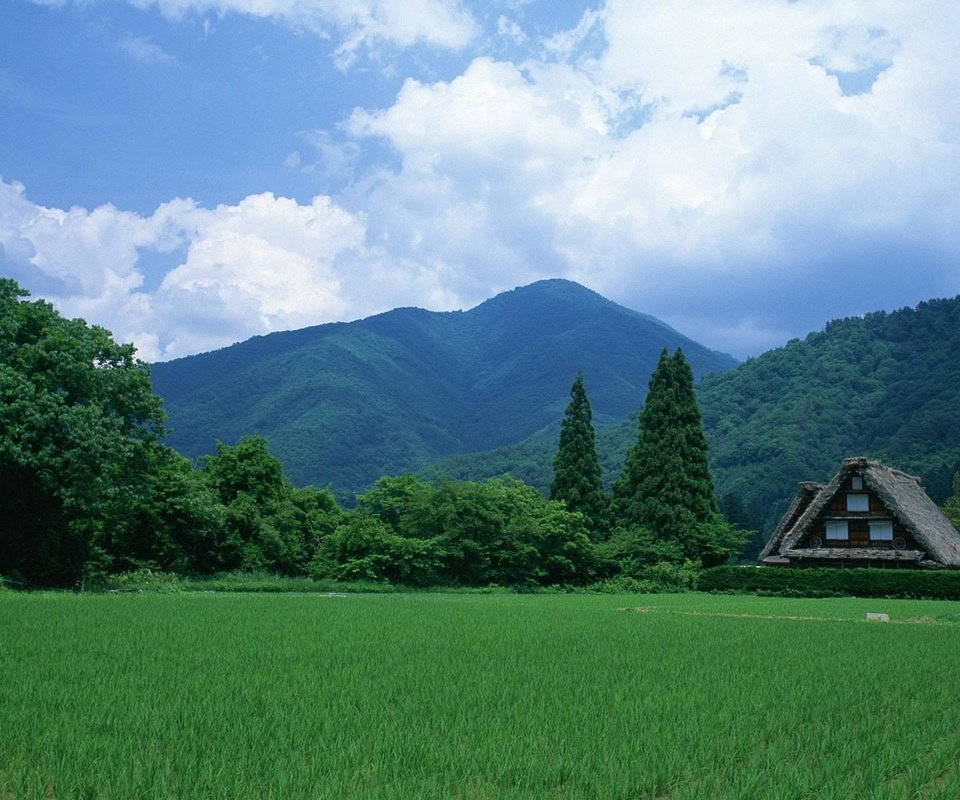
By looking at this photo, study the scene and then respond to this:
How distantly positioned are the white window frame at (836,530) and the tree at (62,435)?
27720 millimetres

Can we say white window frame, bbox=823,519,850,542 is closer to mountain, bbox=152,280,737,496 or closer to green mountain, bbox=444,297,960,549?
green mountain, bbox=444,297,960,549

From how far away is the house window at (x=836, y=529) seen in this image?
37188 millimetres

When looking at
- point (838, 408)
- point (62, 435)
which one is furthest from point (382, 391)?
point (62, 435)

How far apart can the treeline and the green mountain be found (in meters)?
24.4

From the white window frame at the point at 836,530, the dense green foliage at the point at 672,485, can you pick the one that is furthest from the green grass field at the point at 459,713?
the white window frame at the point at 836,530

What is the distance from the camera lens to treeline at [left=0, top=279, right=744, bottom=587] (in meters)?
23.8

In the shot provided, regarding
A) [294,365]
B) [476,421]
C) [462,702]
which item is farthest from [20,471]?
[476,421]

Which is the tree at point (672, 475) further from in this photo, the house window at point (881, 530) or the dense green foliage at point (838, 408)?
the dense green foliage at point (838, 408)

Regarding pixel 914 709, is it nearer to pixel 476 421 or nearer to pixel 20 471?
pixel 20 471

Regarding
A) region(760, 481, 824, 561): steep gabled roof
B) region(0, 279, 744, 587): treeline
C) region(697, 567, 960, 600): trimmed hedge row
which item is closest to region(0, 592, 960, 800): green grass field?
region(0, 279, 744, 587): treeline

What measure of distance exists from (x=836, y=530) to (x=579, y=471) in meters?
11.5

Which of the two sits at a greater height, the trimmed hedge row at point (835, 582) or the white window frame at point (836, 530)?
the white window frame at point (836, 530)

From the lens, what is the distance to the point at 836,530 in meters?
37.3

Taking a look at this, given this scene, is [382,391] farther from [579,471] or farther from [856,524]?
[856,524]
